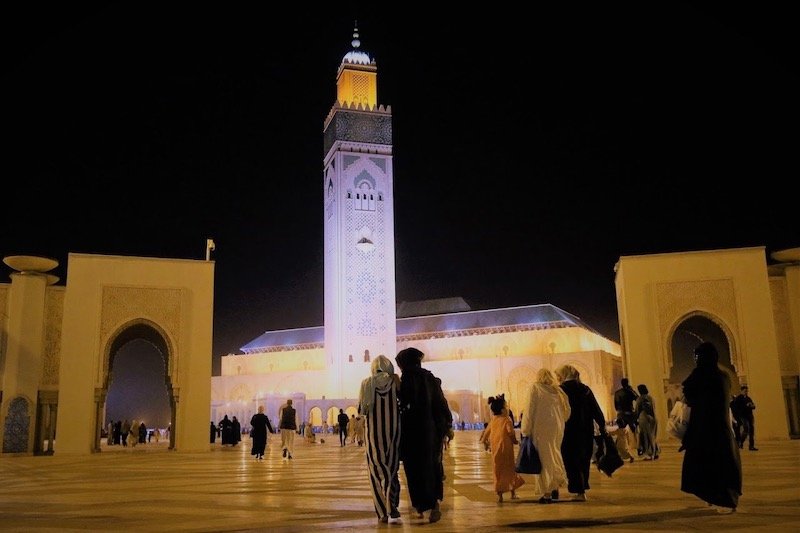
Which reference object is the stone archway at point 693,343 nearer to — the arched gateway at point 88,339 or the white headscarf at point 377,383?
the arched gateway at point 88,339

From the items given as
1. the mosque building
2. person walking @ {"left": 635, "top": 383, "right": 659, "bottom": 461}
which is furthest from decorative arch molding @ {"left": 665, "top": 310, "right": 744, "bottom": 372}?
the mosque building

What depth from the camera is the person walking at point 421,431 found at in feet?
14.2

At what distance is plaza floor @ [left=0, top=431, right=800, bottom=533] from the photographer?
389 centimetres

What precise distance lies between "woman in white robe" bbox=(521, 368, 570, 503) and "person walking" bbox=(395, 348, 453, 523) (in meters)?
0.89

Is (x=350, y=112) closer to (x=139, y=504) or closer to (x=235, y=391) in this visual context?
(x=235, y=391)

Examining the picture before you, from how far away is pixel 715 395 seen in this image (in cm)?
475

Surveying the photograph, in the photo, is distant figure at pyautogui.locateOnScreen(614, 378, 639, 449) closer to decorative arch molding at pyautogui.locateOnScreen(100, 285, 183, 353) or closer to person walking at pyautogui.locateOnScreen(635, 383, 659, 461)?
person walking at pyautogui.locateOnScreen(635, 383, 659, 461)

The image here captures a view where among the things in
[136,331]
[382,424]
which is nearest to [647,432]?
[382,424]

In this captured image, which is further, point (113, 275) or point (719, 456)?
point (113, 275)

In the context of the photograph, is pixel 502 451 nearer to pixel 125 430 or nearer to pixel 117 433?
pixel 125 430

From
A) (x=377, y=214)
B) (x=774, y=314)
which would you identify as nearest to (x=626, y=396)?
(x=774, y=314)

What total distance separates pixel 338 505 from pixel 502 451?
1.29m

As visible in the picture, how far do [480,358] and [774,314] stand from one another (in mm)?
24349

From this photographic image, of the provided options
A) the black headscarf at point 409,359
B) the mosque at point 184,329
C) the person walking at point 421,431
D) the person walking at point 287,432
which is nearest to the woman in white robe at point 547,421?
the person walking at point 421,431
